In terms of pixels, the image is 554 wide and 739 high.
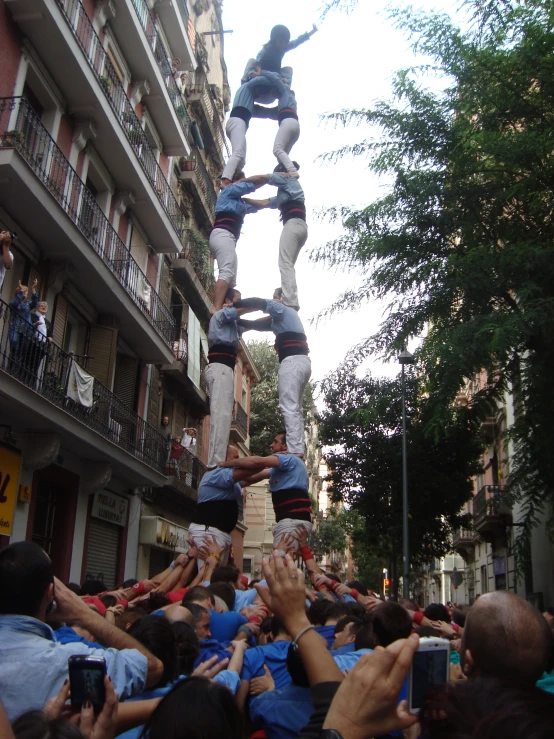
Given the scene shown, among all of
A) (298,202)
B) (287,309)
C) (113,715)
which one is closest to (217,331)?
(287,309)

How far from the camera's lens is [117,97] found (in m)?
18.0

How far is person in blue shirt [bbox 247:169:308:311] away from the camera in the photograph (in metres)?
9.70

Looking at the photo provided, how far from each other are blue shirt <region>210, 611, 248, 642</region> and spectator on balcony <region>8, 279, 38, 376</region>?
7.78 meters

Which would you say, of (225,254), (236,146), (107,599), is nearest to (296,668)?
(107,599)

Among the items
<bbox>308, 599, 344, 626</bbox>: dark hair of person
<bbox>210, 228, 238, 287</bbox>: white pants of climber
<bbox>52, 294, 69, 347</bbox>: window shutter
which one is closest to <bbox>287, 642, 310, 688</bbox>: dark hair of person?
<bbox>308, 599, 344, 626</bbox>: dark hair of person

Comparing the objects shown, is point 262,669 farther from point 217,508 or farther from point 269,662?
point 217,508

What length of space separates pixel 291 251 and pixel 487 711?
8.61 metres

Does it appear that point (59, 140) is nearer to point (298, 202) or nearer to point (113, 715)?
point (298, 202)

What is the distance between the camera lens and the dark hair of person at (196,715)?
1.90 metres

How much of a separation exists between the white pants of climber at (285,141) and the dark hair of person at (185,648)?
7.73 meters

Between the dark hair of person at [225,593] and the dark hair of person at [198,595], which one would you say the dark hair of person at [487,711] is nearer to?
the dark hair of person at [198,595]

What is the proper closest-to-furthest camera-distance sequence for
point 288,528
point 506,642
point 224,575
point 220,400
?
1. point 506,642
2. point 224,575
3. point 288,528
4. point 220,400

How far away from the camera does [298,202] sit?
10039 mm

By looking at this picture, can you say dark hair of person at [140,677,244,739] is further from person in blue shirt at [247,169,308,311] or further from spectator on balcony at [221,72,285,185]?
spectator on balcony at [221,72,285,185]
